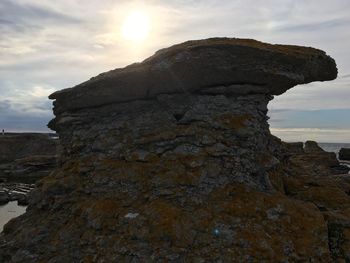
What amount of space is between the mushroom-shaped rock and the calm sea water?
25.1 metres

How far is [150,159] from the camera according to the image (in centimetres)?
1045

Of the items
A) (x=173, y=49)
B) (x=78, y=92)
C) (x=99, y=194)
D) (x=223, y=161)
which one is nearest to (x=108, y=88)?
(x=78, y=92)

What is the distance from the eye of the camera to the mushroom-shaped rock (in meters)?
10.6

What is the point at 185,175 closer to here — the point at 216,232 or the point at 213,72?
the point at 216,232

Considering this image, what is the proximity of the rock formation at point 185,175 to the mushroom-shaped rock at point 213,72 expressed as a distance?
1.1 inches

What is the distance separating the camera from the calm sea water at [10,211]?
34.8m

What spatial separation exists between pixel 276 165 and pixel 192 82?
9.98 feet

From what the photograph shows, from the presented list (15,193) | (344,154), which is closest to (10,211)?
(15,193)

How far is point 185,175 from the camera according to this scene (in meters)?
9.84

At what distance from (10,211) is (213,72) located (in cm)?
3251

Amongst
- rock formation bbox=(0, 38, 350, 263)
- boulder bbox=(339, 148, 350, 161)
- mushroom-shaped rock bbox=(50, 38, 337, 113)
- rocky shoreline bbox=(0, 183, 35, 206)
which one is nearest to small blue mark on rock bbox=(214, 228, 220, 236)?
rock formation bbox=(0, 38, 350, 263)

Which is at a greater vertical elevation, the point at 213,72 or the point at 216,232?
the point at 213,72

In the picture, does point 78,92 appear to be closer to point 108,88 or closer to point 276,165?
point 108,88

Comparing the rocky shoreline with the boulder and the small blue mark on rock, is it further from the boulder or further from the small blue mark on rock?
the boulder
